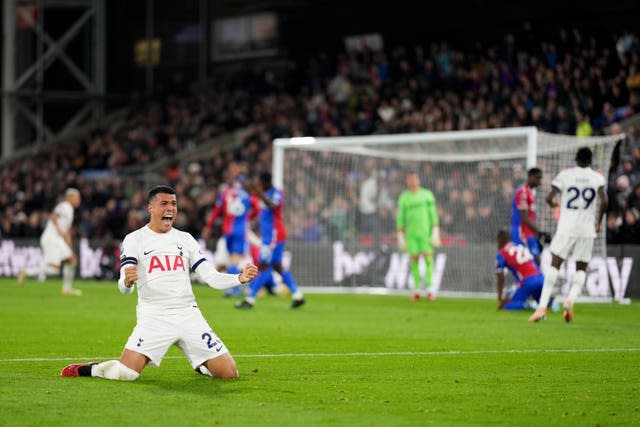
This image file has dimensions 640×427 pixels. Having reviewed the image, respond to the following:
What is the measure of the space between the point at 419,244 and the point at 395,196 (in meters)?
4.03

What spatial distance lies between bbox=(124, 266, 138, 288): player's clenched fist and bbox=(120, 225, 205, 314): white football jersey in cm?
17

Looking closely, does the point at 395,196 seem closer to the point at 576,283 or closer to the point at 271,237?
the point at 271,237

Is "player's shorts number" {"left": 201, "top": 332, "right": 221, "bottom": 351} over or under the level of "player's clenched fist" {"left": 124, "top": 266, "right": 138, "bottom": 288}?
under

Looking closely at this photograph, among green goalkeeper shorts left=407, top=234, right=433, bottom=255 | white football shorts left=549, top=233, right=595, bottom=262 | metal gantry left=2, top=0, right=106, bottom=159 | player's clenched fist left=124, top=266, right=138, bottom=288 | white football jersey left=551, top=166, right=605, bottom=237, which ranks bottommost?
green goalkeeper shorts left=407, top=234, right=433, bottom=255

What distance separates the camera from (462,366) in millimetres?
10828

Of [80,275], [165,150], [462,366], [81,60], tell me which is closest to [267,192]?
[462,366]

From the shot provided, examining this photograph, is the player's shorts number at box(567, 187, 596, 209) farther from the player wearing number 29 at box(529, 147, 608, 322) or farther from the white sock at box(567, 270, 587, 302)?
the white sock at box(567, 270, 587, 302)

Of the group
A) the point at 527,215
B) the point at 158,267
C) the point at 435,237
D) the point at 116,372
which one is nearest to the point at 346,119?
the point at 435,237

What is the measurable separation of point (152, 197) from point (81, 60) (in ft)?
129

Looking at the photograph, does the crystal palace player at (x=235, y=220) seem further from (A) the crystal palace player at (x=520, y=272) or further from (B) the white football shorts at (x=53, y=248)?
(A) the crystal palace player at (x=520, y=272)

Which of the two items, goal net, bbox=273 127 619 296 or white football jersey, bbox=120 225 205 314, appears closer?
white football jersey, bbox=120 225 205 314

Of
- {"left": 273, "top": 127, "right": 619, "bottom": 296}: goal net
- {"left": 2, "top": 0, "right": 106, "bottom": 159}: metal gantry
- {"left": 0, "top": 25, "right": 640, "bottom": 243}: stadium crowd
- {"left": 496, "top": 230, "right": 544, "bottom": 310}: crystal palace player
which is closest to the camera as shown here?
{"left": 496, "top": 230, "right": 544, "bottom": 310}: crystal palace player

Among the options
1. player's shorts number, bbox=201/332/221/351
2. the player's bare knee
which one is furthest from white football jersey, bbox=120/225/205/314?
the player's bare knee

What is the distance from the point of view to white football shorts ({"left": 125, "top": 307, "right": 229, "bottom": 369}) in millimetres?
9555
